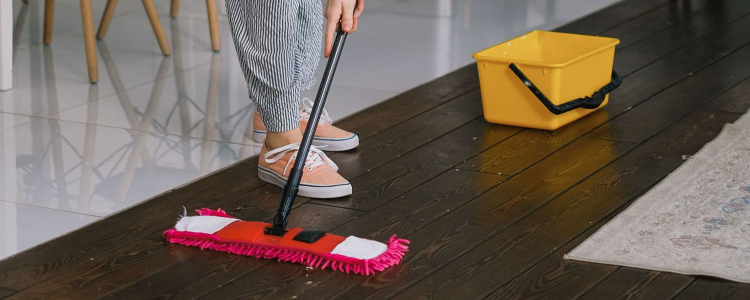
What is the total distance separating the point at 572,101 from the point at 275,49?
87cm

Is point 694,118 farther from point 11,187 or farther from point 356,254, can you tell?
point 11,187

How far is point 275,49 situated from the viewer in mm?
2115

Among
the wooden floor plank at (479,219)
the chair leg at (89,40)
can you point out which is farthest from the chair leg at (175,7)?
the wooden floor plank at (479,219)

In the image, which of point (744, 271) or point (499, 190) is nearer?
point (744, 271)

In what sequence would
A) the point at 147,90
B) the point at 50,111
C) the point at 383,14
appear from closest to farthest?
the point at 50,111 → the point at 147,90 → the point at 383,14

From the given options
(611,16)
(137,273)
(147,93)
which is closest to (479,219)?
(137,273)

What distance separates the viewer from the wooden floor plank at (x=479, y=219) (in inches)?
67.6

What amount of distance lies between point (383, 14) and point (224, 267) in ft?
8.42

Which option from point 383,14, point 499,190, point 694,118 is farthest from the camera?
point 383,14

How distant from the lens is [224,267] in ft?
5.90

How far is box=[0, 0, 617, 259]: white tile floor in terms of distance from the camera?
7.30 feet

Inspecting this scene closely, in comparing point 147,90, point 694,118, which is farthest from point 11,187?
point 694,118

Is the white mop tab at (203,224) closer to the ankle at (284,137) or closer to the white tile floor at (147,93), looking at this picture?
the white tile floor at (147,93)

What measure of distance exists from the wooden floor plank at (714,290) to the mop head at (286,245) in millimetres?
493
